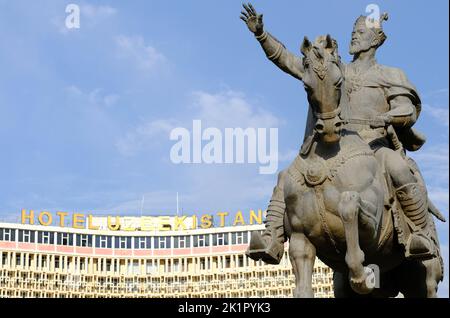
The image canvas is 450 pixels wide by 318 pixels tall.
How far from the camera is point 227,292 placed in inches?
4929

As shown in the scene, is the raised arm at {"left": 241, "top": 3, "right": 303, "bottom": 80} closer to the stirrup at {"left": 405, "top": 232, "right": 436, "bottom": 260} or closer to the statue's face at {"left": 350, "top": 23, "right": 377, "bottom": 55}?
the statue's face at {"left": 350, "top": 23, "right": 377, "bottom": 55}

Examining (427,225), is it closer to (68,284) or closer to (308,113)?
(308,113)

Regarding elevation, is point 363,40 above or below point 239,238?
below

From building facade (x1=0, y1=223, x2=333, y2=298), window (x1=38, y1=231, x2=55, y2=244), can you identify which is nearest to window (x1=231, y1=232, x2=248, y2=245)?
building facade (x1=0, y1=223, x2=333, y2=298)

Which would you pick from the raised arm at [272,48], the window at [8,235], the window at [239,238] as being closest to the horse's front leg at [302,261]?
the raised arm at [272,48]

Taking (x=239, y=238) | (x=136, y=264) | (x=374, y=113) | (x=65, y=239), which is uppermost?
(x=65, y=239)

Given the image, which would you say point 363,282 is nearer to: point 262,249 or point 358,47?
point 262,249

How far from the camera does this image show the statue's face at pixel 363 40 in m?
14.5

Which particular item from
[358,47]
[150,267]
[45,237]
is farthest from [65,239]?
[358,47]

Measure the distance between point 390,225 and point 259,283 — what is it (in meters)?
113

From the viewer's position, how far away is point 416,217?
42.3ft

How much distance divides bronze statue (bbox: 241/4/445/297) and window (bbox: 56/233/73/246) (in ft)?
373

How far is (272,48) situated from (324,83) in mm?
1708

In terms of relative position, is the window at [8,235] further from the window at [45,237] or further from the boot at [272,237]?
the boot at [272,237]
